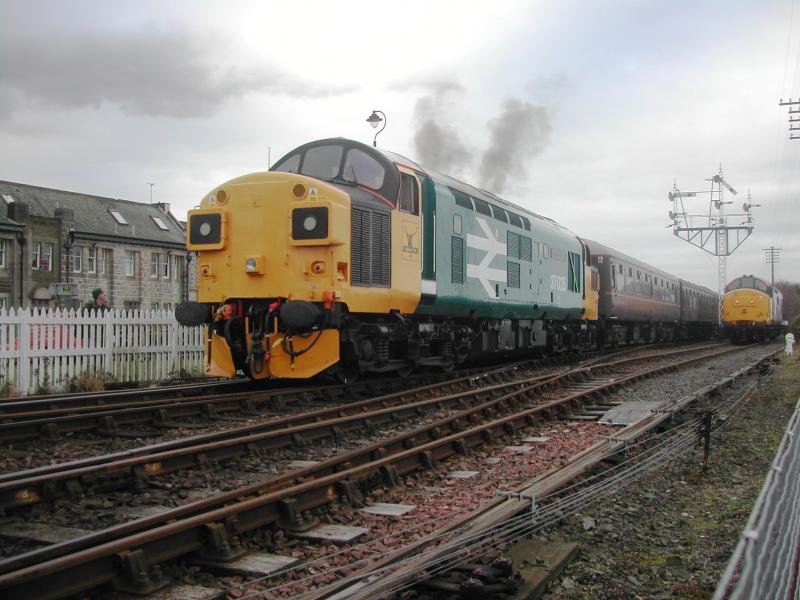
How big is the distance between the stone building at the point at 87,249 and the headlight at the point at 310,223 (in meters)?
27.1

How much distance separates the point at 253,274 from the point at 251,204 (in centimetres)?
97

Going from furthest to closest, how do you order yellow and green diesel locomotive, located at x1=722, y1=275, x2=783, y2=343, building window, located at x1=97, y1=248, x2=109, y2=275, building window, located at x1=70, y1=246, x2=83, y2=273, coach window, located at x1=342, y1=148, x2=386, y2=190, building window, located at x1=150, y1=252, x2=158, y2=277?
building window, located at x1=150, y1=252, x2=158, y2=277, building window, located at x1=97, y1=248, x2=109, y2=275, building window, located at x1=70, y1=246, x2=83, y2=273, yellow and green diesel locomotive, located at x1=722, y1=275, x2=783, y2=343, coach window, located at x1=342, y1=148, x2=386, y2=190

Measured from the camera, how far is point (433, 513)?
543cm

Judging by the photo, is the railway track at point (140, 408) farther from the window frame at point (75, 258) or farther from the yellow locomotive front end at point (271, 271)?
the window frame at point (75, 258)

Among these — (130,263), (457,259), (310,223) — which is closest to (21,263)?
(130,263)

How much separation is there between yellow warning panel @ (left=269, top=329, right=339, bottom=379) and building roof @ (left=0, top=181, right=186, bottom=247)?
106 feet

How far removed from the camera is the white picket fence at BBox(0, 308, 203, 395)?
1170 centimetres

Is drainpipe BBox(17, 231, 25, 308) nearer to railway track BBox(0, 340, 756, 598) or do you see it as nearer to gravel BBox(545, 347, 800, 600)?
railway track BBox(0, 340, 756, 598)

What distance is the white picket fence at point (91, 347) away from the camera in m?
11.7

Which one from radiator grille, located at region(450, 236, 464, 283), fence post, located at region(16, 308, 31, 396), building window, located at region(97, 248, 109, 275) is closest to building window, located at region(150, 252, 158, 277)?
building window, located at region(97, 248, 109, 275)

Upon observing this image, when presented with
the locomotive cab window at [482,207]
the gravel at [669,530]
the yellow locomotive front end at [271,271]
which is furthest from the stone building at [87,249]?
the gravel at [669,530]

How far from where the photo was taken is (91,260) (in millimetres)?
39719

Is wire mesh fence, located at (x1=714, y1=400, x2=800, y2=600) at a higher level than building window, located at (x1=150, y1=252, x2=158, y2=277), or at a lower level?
lower

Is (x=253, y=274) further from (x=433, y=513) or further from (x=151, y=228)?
(x=151, y=228)
